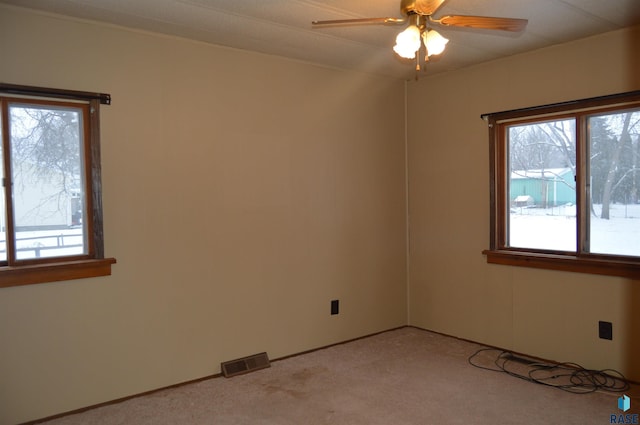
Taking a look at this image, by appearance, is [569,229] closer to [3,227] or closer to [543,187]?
[543,187]

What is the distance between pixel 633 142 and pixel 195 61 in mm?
3063

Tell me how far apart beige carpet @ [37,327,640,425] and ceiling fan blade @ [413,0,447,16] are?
2.18m

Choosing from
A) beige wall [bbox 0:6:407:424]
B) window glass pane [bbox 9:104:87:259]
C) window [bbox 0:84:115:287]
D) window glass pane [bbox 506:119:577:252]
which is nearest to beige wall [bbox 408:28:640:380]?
window glass pane [bbox 506:119:577:252]

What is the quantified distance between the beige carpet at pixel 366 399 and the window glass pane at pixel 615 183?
39.0 inches

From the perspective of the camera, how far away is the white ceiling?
8.41 ft

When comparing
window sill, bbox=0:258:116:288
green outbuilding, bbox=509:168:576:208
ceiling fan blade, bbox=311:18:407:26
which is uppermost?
ceiling fan blade, bbox=311:18:407:26

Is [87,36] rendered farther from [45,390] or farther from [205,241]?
[45,390]

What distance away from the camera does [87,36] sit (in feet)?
9.00

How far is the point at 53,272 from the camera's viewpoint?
2639 millimetres

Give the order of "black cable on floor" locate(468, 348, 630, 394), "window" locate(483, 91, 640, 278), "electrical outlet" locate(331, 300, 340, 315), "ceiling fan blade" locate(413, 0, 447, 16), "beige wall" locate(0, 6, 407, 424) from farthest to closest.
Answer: "electrical outlet" locate(331, 300, 340, 315), "window" locate(483, 91, 640, 278), "black cable on floor" locate(468, 348, 630, 394), "beige wall" locate(0, 6, 407, 424), "ceiling fan blade" locate(413, 0, 447, 16)

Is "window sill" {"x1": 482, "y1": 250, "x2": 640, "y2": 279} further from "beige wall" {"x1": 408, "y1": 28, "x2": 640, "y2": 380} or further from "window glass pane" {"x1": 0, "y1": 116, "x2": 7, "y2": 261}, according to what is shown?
"window glass pane" {"x1": 0, "y1": 116, "x2": 7, "y2": 261}

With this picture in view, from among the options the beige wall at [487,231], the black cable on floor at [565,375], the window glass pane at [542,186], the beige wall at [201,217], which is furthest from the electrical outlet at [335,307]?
the window glass pane at [542,186]

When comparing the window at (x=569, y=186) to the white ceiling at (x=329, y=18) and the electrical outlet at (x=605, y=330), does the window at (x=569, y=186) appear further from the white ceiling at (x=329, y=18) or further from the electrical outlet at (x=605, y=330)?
the white ceiling at (x=329, y=18)

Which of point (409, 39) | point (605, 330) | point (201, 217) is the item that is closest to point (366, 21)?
point (409, 39)
